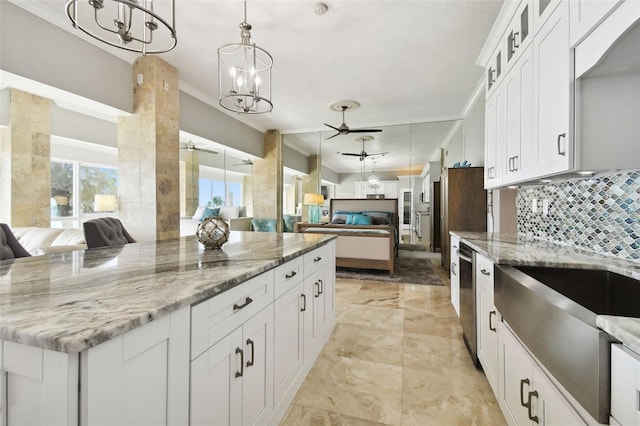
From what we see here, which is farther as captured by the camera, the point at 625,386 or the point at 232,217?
the point at 232,217

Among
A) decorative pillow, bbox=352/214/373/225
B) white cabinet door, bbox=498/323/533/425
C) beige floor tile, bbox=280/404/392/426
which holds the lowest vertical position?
beige floor tile, bbox=280/404/392/426

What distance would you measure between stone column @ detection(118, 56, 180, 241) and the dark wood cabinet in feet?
13.0

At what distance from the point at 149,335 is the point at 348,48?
3419 mm

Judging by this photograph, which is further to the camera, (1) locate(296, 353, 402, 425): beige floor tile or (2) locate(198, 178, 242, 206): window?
(2) locate(198, 178, 242, 206): window

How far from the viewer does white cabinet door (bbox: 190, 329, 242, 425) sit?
876mm

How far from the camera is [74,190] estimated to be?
586 cm

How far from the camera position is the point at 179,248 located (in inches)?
68.6

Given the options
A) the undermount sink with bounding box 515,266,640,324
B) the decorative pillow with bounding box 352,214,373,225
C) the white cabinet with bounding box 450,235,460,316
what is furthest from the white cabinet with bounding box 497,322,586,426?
the decorative pillow with bounding box 352,214,373,225

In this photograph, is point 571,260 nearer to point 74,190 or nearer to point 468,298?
point 468,298

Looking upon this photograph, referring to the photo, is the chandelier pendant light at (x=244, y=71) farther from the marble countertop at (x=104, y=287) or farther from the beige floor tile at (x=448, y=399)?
the beige floor tile at (x=448, y=399)

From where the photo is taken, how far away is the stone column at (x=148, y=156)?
3418mm

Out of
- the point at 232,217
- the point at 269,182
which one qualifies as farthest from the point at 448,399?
the point at 232,217

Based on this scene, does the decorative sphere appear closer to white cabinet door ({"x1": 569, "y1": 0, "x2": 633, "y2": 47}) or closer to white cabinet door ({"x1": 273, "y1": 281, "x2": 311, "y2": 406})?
white cabinet door ({"x1": 273, "y1": 281, "x2": 311, "y2": 406})

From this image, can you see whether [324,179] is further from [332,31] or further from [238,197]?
[332,31]
